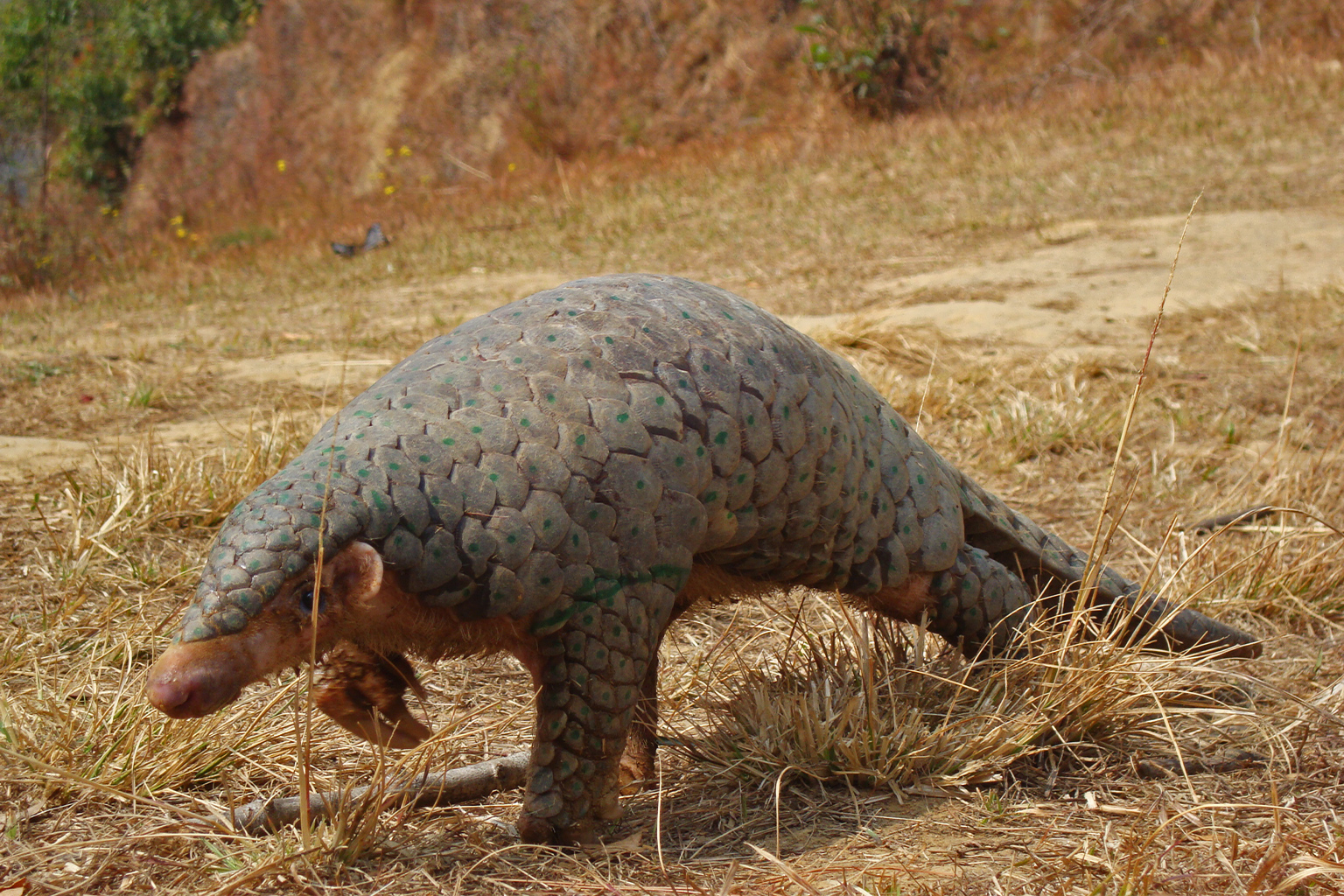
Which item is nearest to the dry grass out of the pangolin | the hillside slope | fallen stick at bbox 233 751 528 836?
fallen stick at bbox 233 751 528 836

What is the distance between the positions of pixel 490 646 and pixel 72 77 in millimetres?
19342

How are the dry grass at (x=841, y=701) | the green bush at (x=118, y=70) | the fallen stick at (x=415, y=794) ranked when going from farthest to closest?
the green bush at (x=118, y=70)
the fallen stick at (x=415, y=794)
the dry grass at (x=841, y=701)

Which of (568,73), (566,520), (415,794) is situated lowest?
(415,794)

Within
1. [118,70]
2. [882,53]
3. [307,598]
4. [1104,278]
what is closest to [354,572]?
[307,598]

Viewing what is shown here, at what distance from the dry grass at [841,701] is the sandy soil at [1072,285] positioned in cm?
19

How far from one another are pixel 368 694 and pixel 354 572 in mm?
528

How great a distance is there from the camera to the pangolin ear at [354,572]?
68.3 inches

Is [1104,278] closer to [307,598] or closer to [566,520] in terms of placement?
[566,520]

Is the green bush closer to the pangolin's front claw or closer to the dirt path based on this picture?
the dirt path

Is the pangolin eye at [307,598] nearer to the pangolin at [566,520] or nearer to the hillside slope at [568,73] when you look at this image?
the pangolin at [566,520]

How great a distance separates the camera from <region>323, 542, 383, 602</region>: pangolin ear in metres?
1.74

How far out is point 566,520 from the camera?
6.18 feet

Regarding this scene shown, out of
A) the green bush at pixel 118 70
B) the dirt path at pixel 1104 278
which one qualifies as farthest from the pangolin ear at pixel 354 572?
the green bush at pixel 118 70

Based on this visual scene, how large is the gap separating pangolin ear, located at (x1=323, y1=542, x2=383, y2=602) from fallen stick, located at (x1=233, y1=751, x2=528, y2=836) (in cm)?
38
